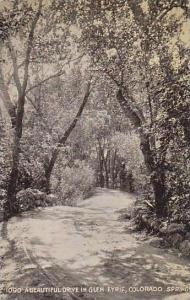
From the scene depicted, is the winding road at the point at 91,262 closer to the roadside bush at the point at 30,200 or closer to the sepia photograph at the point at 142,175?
the sepia photograph at the point at 142,175

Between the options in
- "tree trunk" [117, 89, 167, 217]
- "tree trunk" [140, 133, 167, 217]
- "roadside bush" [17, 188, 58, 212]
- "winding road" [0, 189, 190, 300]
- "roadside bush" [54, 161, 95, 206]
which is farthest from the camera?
"roadside bush" [54, 161, 95, 206]

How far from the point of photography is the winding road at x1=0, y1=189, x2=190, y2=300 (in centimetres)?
1123

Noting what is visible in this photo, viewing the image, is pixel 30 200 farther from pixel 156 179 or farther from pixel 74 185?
pixel 74 185

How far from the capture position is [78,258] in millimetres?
14430

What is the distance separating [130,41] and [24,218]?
9.00 metres

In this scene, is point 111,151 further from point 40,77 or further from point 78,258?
point 78,258

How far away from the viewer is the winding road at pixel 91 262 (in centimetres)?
1123

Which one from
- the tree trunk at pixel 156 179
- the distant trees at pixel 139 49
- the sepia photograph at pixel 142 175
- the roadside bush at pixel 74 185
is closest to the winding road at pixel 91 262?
the sepia photograph at pixel 142 175

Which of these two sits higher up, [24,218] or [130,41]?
[130,41]

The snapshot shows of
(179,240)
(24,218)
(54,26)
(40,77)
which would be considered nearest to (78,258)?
(179,240)

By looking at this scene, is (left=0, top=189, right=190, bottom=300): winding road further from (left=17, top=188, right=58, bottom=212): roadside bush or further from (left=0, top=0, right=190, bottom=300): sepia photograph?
(left=17, top=188, right=58, bottom=212): roadside bush

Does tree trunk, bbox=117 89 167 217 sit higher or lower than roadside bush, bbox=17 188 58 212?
higher

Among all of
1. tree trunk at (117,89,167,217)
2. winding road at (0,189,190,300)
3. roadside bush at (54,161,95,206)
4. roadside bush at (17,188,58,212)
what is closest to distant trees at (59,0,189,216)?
tree trunk at (117,89,167,217)

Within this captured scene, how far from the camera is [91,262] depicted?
13.9 meters
